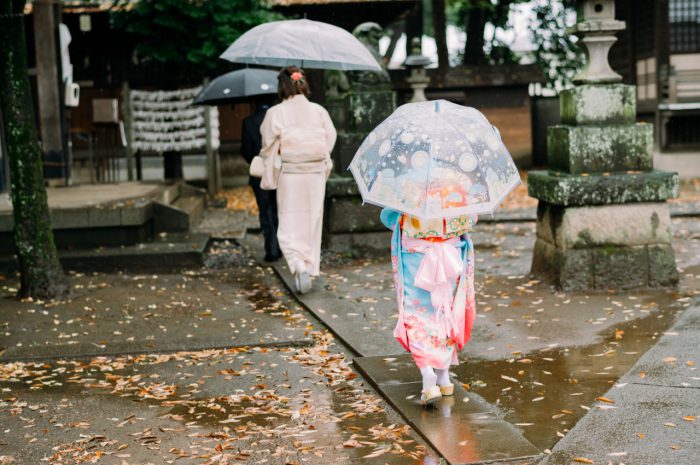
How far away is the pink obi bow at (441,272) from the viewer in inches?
203

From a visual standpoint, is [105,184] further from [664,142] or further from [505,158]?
[664,142]

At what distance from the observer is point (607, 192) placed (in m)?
8.22

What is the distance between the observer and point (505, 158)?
517cm

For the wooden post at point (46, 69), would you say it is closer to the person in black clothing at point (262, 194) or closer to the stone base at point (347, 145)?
the person in black clothing at point (262, 194)

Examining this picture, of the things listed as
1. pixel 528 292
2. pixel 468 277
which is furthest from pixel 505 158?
pixel 528 292

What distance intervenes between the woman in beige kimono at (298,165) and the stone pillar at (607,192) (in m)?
2.24

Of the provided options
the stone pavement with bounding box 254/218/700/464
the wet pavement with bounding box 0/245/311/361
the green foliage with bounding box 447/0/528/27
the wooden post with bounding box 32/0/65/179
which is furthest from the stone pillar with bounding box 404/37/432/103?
the wet pavement with bounding box 0/245/311/361

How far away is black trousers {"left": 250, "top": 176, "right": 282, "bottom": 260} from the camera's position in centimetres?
1080

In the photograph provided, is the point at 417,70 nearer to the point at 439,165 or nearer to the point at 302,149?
the point at 302,149

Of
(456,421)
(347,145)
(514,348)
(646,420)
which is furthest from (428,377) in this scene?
(347,145)

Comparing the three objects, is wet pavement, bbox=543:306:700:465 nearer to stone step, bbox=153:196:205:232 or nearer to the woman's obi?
the woman's obi

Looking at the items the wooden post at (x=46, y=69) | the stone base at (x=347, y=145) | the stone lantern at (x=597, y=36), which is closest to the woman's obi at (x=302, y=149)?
the stone base at (x=347, y=145)

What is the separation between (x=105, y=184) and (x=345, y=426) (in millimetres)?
11092

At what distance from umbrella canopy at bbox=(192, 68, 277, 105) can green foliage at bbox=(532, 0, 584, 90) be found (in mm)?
15422
